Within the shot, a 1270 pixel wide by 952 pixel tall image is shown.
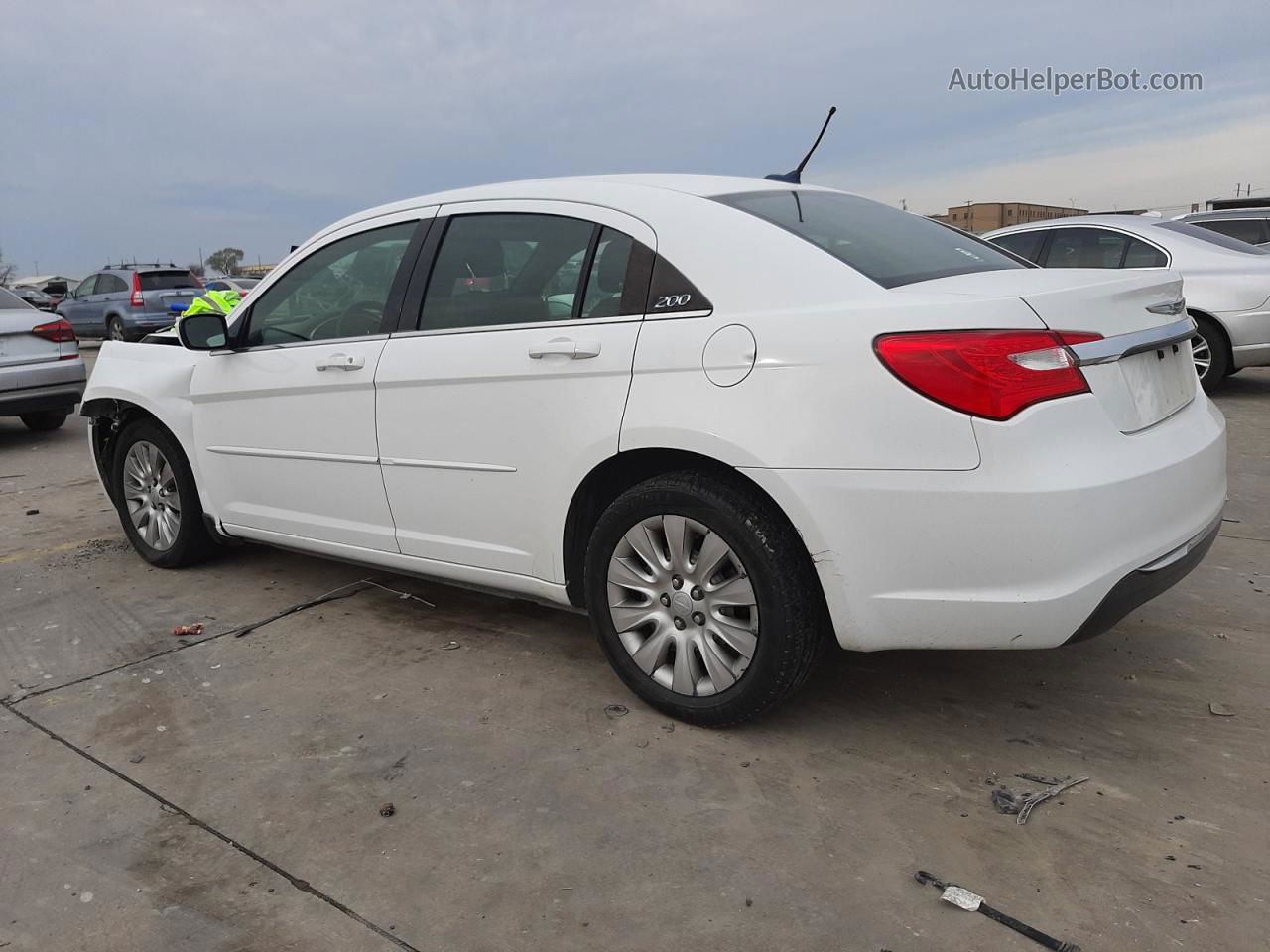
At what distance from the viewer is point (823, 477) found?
2674 mm

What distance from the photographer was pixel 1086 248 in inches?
344

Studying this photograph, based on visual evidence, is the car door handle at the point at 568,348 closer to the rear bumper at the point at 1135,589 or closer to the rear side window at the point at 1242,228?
the rear bumper at the point at 1135,589

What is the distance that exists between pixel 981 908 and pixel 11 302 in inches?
390

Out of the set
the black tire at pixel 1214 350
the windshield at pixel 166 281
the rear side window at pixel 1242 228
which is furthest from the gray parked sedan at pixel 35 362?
the rear side window at pixel 1242 228

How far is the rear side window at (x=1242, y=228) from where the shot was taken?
11750mm

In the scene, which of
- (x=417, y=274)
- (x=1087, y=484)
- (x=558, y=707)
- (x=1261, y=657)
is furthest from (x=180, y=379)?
(x=1261, y=657)

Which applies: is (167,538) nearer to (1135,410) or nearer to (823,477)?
(823,477)

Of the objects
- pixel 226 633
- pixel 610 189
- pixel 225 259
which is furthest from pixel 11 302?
pixel 225 259

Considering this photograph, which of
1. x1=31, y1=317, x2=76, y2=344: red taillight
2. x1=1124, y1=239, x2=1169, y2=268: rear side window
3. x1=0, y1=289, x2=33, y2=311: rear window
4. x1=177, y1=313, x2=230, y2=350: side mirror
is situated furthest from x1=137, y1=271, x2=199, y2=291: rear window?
x1=1124, y1=239, x2=1169, y2=268: rear side window

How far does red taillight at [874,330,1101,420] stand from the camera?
250 centimetres

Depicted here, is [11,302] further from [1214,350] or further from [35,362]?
[1214,350]

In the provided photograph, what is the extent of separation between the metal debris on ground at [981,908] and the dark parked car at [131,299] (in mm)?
19618

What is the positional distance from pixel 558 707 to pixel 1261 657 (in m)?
2.41

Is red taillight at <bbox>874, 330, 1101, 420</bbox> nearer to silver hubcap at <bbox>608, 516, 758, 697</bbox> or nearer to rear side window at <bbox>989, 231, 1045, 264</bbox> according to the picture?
silver hubcap at <bbox>608, 516, 758, 697</bbox>
